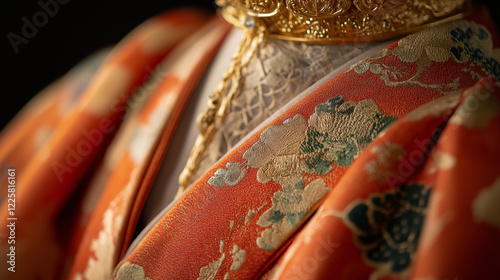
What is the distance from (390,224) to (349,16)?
0.29 metres

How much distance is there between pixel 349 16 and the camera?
1.68 ft

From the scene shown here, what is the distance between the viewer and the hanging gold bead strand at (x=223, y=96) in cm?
54

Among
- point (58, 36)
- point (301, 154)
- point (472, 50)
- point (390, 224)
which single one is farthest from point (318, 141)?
point (58, 36)

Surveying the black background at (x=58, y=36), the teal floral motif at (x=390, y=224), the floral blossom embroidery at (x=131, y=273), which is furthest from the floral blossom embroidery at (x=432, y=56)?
the black background at (x=58, y=36)

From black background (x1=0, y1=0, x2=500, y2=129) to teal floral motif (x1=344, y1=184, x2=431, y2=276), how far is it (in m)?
1.07

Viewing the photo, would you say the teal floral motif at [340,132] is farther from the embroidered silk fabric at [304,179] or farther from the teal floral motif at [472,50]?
the teal floral motif at [472,50]

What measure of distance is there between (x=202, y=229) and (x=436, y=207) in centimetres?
25

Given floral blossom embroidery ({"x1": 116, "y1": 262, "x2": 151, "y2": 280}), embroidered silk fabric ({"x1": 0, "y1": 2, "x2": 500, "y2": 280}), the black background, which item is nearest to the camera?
embroidered silk fabric ({"x1": 0, "y1": 2, "x2": 500, "y2": 280})

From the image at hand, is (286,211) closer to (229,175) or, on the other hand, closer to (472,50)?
(229,175)

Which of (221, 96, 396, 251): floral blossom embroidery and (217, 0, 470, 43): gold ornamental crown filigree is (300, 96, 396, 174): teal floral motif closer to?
(221, 96, 396, 251): floral blossom embroidery

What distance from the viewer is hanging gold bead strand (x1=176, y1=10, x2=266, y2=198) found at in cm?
54

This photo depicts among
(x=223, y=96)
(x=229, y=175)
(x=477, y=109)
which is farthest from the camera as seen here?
(x=223, y=96)

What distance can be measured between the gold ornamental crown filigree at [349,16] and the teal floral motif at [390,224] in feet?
0.82

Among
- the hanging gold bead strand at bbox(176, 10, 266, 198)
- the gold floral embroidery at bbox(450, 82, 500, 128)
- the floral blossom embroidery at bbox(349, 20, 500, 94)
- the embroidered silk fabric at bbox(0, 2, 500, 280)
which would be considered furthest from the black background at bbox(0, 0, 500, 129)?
the gold floral embroidery at bbox(450, 82, 500, 128)
